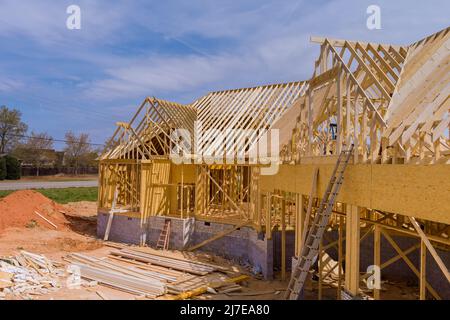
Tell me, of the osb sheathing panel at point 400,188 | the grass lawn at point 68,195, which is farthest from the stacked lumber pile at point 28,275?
the grass lawn at point 68,195

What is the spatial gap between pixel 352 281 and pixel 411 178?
7.79ft

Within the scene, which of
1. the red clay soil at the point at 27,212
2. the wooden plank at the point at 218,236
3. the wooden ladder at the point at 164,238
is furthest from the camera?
the red clay soil at the point at 27,212

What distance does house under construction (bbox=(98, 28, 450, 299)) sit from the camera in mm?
5840

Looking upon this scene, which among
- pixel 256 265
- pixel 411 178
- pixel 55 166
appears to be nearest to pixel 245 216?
pixel 256 265

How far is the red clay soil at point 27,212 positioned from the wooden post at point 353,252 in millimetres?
15309

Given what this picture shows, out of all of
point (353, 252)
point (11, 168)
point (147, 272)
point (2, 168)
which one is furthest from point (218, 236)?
point (11, 168)

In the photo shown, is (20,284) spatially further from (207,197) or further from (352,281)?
Result: (352,281)

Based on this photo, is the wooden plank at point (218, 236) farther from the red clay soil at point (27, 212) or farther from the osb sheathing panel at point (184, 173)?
the red clay soil at point (27, 212)

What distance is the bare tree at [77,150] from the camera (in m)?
56.0

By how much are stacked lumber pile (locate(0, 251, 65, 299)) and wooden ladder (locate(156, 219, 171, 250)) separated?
3.91m

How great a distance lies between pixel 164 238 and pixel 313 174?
816 centimetres

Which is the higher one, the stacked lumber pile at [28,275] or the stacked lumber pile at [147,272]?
the stacked lumber pile at [28,275]

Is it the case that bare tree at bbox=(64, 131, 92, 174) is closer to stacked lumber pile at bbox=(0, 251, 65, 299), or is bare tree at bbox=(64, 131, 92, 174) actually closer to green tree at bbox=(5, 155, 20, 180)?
green tree at bbox=(5, 155, 20, 180)

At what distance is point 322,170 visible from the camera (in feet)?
26.6
